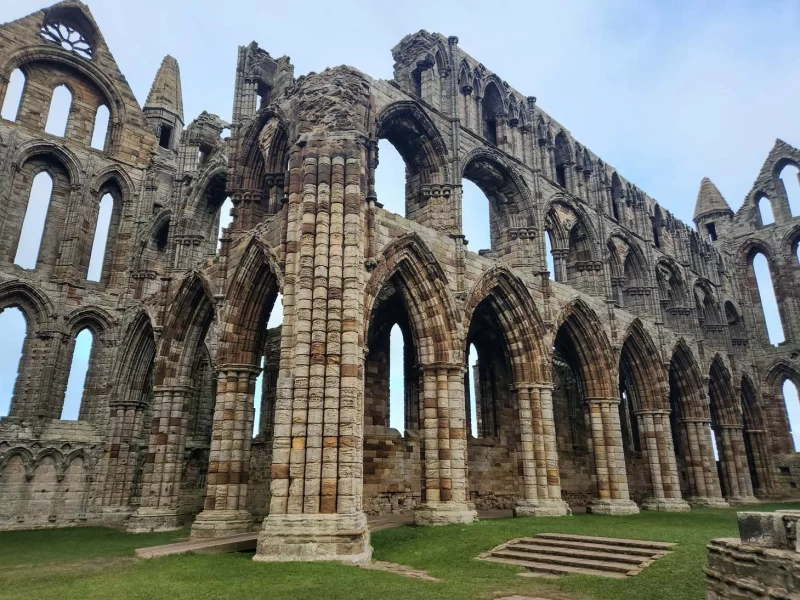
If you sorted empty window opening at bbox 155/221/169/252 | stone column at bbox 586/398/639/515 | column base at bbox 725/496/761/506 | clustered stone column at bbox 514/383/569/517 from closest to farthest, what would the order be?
clustered stone column at bbox 514/383/569/517, stone column at bbox 586/398/639/515, empty window opening at bbox 155/221/169/252, column base at bbox 725/496/761/506

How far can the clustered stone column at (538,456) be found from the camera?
16531 mm

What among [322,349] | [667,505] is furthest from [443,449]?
[667,505]

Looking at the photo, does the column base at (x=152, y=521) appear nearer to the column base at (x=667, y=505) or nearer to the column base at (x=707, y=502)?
the column base at (x=667, y=505)

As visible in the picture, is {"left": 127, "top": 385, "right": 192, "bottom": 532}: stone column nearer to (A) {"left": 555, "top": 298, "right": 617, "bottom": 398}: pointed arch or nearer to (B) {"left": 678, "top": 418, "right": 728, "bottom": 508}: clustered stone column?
(A) {"left": 555, "top": 298, "right": 617, "bottom": 398}: pointed arch

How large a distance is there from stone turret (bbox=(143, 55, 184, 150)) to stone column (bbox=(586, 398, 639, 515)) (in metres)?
23.4

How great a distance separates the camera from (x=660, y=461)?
22.5 meters

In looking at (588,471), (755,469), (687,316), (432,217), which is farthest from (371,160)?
(755,469)

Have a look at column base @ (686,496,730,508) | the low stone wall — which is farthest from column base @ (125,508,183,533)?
column base @ (686,496,730,508)

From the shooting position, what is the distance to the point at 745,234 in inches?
1401

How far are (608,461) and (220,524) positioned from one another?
12927 millimetres

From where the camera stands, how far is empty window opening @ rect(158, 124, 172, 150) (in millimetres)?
28578

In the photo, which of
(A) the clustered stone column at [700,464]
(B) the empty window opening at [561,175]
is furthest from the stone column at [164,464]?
(A) the clustered stone column at [700,464]

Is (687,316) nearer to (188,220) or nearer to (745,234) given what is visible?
(745,234)

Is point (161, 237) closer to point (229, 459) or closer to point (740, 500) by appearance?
point (229, 459)
